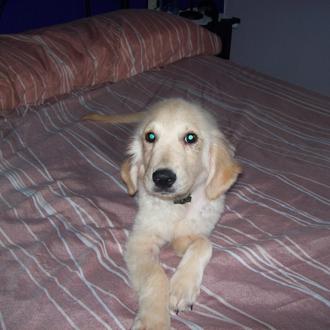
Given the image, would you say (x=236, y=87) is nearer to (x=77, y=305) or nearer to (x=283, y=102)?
(x=283, y=102)

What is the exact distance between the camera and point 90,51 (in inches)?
100

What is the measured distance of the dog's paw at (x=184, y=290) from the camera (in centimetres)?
114

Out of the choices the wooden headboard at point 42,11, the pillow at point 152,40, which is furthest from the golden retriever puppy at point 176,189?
the wooden headboard at point 42,11

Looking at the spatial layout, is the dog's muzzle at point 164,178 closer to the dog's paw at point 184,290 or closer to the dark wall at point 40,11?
the dog's paw at point 184,290

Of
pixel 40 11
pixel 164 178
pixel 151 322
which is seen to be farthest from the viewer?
pixel 40 11

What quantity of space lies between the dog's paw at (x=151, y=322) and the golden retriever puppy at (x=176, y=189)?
0.09 metres

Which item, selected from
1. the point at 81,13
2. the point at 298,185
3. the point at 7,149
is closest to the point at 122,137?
the point at 7,149

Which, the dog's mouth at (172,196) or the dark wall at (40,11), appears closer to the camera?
the dog's mouth at (172,196)

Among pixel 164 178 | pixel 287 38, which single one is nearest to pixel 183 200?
pixel 164 178

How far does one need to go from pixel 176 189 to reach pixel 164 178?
2.4 inches

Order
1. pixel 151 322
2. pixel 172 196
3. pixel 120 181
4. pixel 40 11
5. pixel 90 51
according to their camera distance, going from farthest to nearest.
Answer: pixel 40 11
pixel 90 51
pixel 120 181
pixel 172 196
pixel 151 322

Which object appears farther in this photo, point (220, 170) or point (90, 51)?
point (90, 51)

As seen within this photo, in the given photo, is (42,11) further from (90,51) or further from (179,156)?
(179,156)

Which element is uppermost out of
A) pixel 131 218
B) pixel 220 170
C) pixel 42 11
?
pixel 42 11
